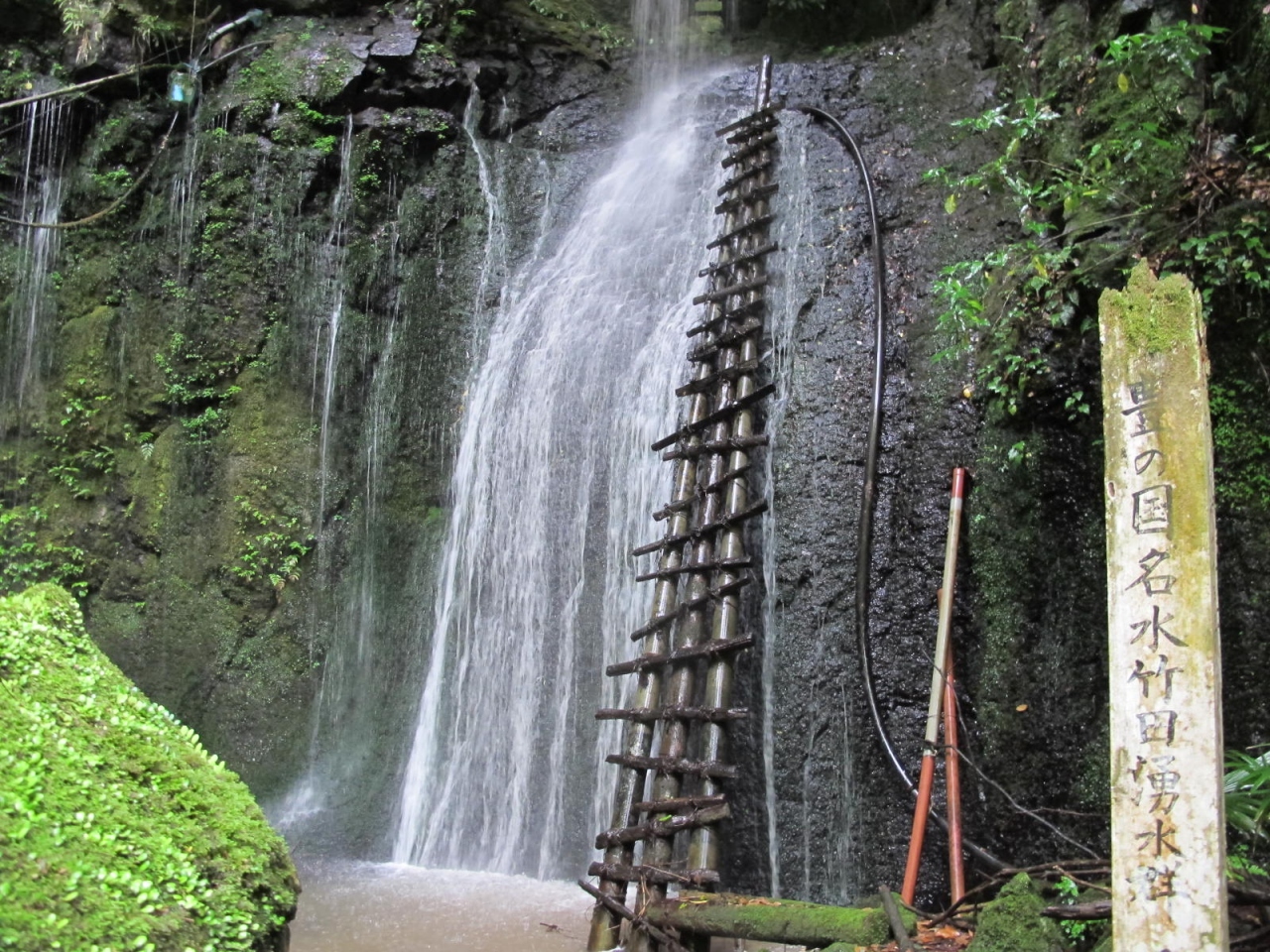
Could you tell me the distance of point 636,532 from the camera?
20.3ft

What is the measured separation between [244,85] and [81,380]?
2.99 m

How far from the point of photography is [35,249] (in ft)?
28.5

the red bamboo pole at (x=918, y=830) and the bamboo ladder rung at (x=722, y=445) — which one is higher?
the bamboo ladder rung at (x=722, y=445)

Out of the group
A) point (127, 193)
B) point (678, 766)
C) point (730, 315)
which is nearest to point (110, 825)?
point (678, 766)

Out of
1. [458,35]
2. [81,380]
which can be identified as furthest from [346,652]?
[458,35]

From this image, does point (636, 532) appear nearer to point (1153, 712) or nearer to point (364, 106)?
point (1153, 712)

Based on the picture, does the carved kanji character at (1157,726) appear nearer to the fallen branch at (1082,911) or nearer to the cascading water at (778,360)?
the fallen branch at (1082,911)

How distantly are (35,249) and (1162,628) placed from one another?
30.9 feet

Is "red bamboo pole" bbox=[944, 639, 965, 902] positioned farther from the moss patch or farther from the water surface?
the moss patch

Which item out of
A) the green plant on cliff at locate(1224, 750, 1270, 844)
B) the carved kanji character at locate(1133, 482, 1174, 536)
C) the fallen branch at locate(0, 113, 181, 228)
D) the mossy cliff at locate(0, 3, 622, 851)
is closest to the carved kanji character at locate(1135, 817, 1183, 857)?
the carved kanji character at locate(1133, 482, 1174, 536)

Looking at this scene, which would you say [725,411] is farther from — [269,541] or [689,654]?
[269,541]

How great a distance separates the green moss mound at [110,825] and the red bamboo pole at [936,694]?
8.26 feet

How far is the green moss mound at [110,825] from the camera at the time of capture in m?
2.01

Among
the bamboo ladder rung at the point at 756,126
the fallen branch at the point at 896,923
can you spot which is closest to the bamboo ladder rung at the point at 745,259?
the bamboo ladder rung at the point at 756,126
